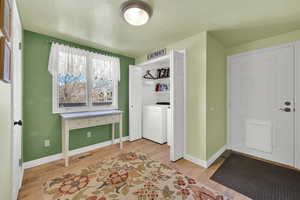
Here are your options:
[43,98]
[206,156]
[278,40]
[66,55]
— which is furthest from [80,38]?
[278,40]

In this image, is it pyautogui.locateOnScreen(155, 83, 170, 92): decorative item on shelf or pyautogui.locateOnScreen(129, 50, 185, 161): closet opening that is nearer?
pyautogui.locateOnScreen(129, 50, 185, 161): closet opening

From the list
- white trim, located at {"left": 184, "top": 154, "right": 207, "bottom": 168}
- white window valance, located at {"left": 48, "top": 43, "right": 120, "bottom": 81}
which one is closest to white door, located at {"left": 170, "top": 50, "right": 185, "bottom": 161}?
white trim, located at {"left": 184, "top": 154, "right": 207, "bottom": 168}

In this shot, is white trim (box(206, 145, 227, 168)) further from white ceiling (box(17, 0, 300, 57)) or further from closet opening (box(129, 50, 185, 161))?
white ceiling (box(17, 0, 300, 57))

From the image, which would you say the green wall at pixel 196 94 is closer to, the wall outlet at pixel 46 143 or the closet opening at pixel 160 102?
the closet opening at pixel 160 102

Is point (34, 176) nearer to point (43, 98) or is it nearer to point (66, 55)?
point (43, 98)

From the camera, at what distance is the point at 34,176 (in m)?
1.94

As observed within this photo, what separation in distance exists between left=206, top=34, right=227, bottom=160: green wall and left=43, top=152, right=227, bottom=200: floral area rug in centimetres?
76

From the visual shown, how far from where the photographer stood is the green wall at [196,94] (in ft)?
7.27

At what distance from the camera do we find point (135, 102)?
355cm

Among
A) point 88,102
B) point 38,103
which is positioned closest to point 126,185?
point 88,102

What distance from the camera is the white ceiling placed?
155cm

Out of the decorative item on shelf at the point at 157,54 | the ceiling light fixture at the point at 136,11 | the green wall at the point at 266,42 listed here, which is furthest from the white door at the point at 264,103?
the ceiling light fixture at the point at 136,11

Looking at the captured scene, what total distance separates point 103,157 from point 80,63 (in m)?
2.04

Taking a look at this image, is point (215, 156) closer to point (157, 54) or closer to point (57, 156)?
point (157, 54)
